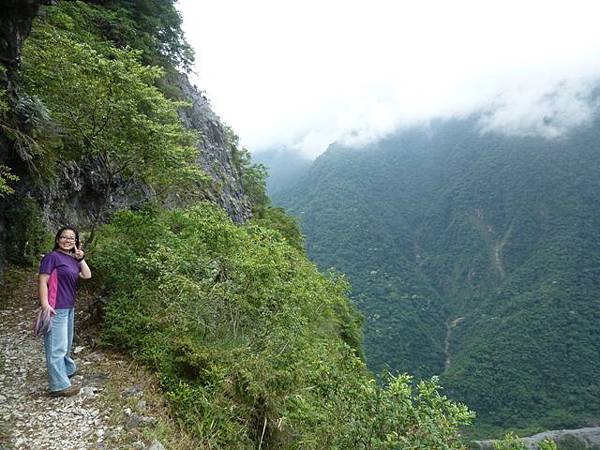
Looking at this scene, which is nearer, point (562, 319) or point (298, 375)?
point (298, 375)

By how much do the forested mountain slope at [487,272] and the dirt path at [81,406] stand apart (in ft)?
260

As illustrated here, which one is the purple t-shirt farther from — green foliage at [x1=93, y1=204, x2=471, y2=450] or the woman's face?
green foliage at [x1=93, y1=204, x2=471, y2=450]

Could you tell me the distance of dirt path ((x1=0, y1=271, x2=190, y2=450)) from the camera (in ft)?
14.8

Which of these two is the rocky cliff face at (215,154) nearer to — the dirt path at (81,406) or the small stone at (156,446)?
the dirt path at (81,406)

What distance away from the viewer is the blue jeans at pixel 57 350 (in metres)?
5.14

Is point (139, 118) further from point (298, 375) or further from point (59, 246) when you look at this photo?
point (298, 375)

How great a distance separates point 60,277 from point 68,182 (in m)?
8.94

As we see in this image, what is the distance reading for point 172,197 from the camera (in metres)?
17.2

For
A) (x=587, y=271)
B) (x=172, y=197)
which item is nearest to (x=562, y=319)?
(x=587, y=271)

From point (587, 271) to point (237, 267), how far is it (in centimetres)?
15504

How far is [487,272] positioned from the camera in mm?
158125

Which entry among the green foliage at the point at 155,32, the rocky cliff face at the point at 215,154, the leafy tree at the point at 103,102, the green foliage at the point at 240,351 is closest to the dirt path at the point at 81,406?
the green foliage at the point at 240,351

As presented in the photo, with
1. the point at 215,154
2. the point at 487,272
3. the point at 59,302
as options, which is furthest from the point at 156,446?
the point at 487,272

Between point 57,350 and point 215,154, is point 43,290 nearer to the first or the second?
point 57,350
